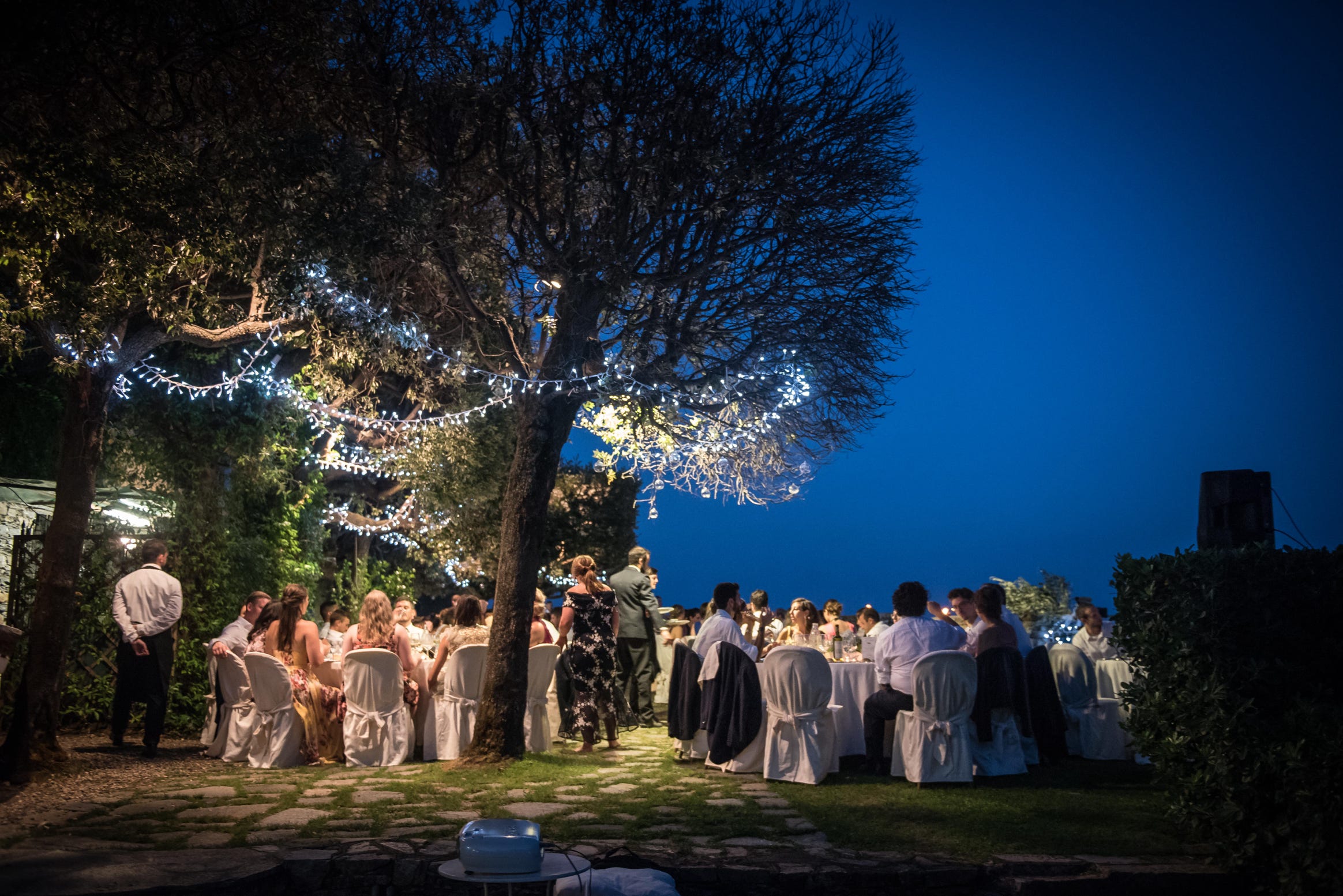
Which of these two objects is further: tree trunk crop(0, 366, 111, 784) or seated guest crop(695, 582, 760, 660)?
seated guest crop(695, 582, 760, 660)

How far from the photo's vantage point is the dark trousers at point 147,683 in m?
7.98

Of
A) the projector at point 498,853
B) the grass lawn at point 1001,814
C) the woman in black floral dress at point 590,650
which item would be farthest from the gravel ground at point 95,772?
the grass lawn at point 1001,814

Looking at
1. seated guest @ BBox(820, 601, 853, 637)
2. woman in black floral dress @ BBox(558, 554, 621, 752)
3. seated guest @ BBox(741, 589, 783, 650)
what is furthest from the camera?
seated guest @ BBox(820, 601, 853, 637)

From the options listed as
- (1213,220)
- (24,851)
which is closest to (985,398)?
(1213,220)

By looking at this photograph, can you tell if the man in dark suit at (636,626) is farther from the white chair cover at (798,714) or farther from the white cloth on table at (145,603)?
the white cloth on table at (145,603)

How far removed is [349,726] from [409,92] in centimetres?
501

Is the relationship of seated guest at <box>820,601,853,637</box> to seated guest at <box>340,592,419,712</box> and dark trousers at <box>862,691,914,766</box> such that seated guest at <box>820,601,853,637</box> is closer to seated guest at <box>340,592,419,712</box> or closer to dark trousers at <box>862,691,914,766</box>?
dark trousers at <box>862,691,914,766</box>

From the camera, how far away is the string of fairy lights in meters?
7.82

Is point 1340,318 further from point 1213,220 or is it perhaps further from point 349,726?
point 349,726

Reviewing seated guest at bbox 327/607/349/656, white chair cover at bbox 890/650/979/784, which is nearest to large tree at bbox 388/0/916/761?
seated guest at bbox 327/607/349/656

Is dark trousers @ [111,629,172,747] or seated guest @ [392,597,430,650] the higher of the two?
seated guest @ [392,597,430,650]

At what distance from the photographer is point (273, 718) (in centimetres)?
771

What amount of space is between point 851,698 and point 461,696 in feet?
10.9

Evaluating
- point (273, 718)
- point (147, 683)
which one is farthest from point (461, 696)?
point (147, 683)
